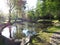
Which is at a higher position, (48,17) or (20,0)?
(20,0)

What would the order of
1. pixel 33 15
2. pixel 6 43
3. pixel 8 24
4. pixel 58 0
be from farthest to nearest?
pixel 33 15 < pixel 58 0 < pixel 8 24 < pixel 6 43

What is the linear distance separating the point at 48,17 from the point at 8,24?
2869cm

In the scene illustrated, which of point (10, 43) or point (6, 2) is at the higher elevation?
point (6, 2)

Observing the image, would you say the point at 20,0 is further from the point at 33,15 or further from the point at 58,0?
the point at 33,15

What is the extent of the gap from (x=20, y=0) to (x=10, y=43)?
20.4ft

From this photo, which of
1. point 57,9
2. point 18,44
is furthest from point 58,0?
point 18,44

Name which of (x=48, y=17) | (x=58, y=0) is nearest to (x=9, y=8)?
(x=58, y=0)

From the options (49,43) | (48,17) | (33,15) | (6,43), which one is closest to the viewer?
(6,43)

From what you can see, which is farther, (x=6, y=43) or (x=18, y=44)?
(x=18, y=44)

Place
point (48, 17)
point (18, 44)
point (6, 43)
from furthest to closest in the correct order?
point (48, 17) → point (18, 44) → point (6, 43)

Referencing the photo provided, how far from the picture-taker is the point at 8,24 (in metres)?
16.1

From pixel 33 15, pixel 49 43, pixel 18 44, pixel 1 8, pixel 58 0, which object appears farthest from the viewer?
pixel 33 15

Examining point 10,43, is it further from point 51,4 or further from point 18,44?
point 51,4

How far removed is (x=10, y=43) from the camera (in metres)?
11.6
